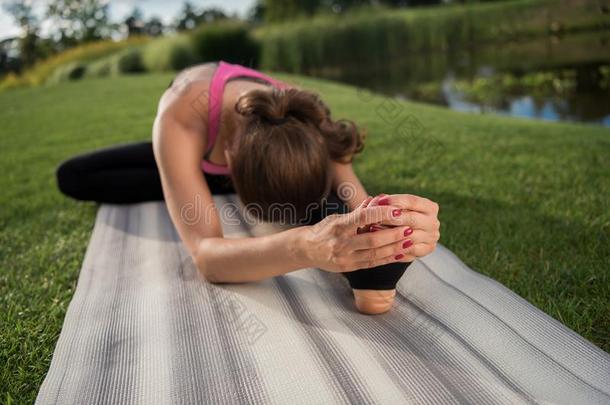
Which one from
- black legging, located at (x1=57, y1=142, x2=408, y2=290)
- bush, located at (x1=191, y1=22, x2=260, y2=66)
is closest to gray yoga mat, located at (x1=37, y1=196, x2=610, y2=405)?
black legging, located at (x1=57, y1=142, x2=408, y2=290)

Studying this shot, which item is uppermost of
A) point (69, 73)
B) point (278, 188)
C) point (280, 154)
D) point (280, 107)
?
point (280, 107)

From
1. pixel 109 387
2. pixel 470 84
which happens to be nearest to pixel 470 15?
pixel 470 84

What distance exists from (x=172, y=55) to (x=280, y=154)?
13055 millimetres

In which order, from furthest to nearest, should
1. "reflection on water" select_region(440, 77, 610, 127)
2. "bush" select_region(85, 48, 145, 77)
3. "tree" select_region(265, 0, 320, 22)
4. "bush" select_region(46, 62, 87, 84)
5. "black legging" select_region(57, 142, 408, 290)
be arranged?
"tree" select_region(265, 0, 320, 22) < "bush" select_region(46, 62, 87, 84) < "bush" select_region(85, 48, 145, 77) < "reflection on water" select_region(440, 77, 610, 127) < "black legging" select_region(57, 142, 408, 290)

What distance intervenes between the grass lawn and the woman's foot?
447 millimetres

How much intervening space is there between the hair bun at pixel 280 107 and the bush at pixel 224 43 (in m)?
12.2

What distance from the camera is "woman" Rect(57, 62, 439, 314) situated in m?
1.15

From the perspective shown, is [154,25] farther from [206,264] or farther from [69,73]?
[206,264]

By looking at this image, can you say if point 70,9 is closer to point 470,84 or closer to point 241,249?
point 470,84

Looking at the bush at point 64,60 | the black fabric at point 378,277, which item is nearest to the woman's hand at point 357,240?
the black fabric at point 378,277

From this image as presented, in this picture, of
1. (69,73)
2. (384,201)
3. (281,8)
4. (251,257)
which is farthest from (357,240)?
(281,8)

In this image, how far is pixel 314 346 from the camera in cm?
122

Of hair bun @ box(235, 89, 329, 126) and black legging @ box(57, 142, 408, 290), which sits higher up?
hair bun @ box(235, 89, 329, 126)

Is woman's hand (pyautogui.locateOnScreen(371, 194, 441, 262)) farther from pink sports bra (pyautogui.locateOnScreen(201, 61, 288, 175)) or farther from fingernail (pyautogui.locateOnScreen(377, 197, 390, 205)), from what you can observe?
pink sports bra (pyautogui.locateOnScreen(201, 61, 288, 175))
